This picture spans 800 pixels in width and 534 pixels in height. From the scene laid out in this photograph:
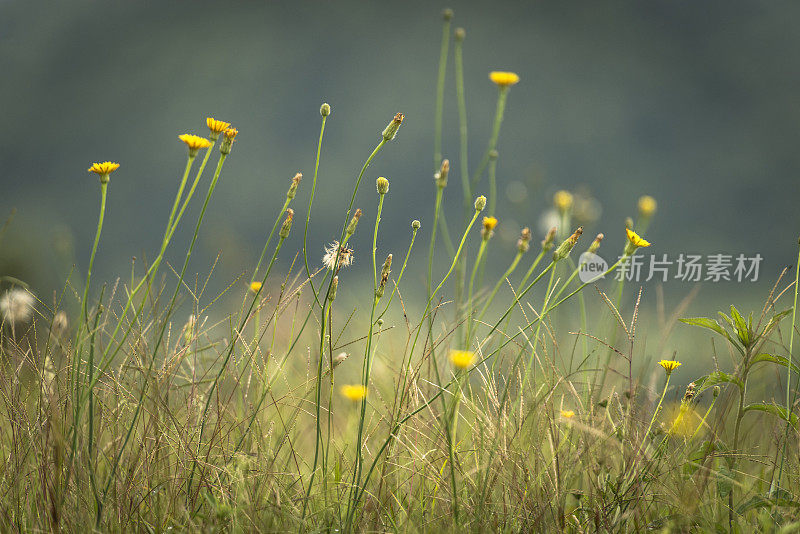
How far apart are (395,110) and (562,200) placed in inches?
1784

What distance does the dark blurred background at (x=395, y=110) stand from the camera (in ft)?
149

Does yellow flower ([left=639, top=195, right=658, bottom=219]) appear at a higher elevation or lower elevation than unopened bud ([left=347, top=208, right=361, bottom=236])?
higher

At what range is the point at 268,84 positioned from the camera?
5941 cm

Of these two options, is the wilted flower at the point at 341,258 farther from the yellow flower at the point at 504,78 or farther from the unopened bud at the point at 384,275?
the yellow flower at the point at 504,78

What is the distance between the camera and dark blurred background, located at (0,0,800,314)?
149ft

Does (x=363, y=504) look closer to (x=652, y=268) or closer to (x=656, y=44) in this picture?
(x=652, y=268)

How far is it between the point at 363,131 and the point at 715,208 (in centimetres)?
2874

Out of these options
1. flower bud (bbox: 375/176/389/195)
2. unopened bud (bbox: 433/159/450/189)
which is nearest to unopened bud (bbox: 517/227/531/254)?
unopened bud (bbox: 433/159/450/189)

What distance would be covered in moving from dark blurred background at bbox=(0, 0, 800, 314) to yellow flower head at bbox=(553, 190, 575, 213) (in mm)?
34150

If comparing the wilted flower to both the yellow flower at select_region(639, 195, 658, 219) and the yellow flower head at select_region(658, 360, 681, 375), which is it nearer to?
the yellow flower head at select_region(658, 360, 681, 375)

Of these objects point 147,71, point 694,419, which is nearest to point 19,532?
point 694,419

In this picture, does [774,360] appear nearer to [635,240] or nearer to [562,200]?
[635,240]

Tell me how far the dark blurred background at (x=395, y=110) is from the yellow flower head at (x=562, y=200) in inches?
1344

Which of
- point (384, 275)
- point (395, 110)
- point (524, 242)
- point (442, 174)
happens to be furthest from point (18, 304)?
point (395, 110)
